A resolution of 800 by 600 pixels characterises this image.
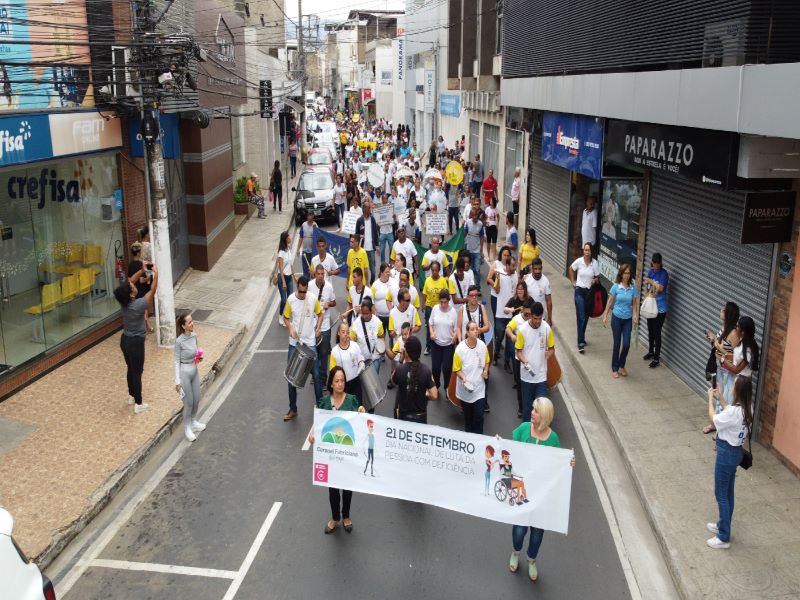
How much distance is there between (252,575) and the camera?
700cm

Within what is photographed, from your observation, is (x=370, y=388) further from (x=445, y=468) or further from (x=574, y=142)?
(x=574, y=142)

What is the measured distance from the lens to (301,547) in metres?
7.42

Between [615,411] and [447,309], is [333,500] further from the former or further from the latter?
[615,411]

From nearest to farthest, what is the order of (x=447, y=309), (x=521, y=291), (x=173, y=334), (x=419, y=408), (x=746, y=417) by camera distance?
(x=746, y=417)
(x=419, y=408)
(x=447, y=309)
(x=521, y=291)
(x=173, y=334)

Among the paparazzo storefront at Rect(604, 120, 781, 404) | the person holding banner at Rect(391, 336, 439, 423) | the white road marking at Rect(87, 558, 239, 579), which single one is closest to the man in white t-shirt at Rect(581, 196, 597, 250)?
the paparazzo storefront at Rect(604, 120, 781, 404)

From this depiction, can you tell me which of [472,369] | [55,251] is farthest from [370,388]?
[55,251]

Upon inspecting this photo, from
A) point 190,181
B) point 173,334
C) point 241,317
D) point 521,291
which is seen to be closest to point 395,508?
point 521,291

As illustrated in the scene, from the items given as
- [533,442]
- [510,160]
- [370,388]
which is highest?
[510,160]

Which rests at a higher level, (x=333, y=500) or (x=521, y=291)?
(x=521, y=291)

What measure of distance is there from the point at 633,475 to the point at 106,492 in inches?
226

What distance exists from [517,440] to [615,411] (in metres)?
4.12

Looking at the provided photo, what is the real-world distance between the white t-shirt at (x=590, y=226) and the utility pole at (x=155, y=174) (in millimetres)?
8688

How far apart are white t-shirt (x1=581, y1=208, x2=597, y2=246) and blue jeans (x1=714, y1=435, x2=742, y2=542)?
10.2m

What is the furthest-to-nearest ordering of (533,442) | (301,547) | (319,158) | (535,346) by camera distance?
(319,158)
(535,346)
(301,547)
(533,442)
